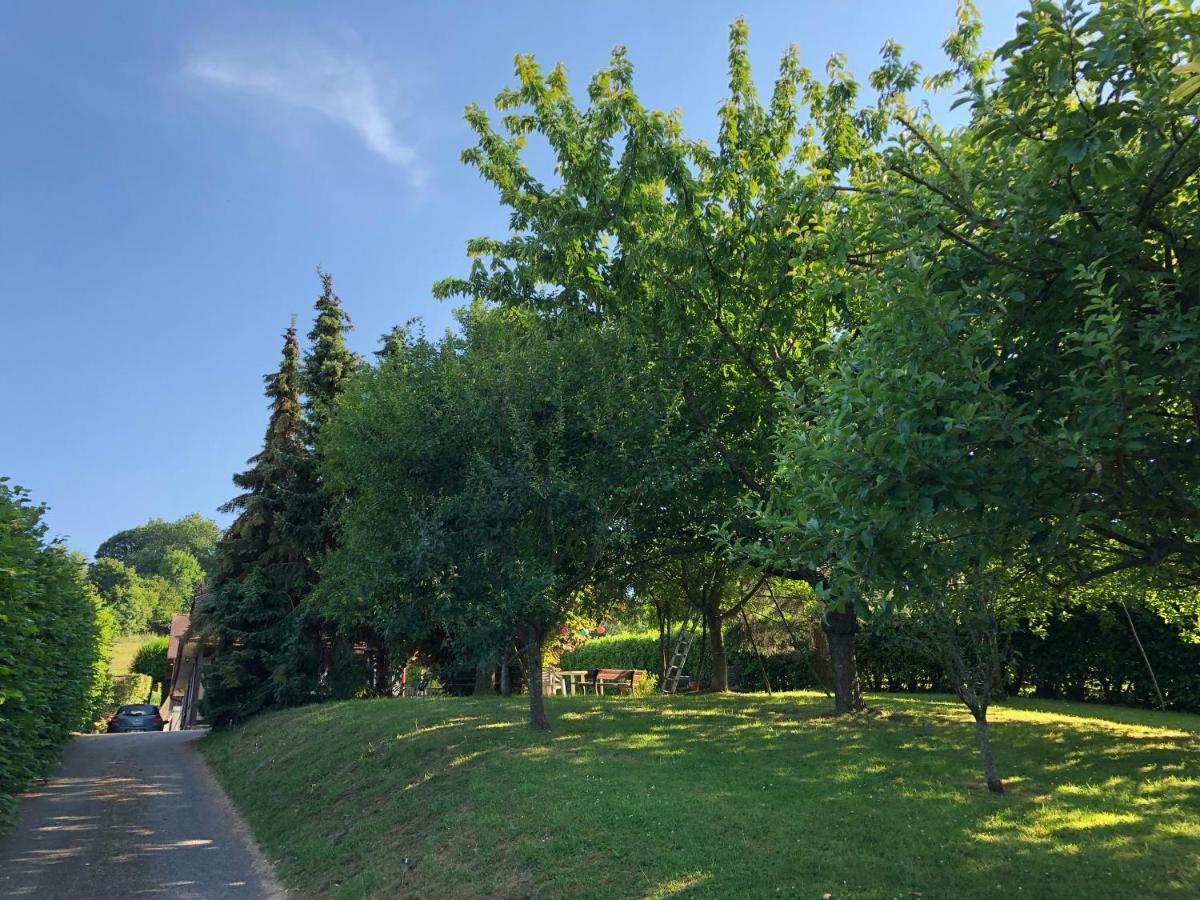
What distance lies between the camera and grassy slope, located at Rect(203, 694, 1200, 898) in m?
6.02

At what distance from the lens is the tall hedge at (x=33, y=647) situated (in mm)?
7320

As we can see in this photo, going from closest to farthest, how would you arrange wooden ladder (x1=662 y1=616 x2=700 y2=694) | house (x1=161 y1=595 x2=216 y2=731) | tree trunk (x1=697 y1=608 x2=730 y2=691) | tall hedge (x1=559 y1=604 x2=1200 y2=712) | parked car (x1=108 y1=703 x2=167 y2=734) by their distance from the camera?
tall hedge (x1=559 y1=604 x2=1200 y2=712)
tree trunk (x1=697 y1=608 x2=730 y2=691)
wooden ladder (x1=662 y1=616 x2=700 y2=694)
parked car (x1=108 y1=703 x2=167 y2=734)
house (x1=161 y1=595 x2=216 y2=731)

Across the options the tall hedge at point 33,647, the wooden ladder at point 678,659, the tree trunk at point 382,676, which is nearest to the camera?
the tall hedge at point 33,647

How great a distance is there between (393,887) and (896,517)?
611cm

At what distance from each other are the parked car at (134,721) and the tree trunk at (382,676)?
55.7 feet

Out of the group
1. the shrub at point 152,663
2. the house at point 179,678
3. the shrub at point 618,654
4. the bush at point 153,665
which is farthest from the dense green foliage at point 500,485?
the shrub at point 152,663

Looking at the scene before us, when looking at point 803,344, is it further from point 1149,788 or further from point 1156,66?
point 1156,66

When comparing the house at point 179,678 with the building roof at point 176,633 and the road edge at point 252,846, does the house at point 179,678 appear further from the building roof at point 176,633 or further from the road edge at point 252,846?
the road edge at point 252,846

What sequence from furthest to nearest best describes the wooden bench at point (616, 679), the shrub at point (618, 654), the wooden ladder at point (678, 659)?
the shrub at point (618, 654) → the wooden bench at point (616, 679) → the wooden ladder at point (678, 659)

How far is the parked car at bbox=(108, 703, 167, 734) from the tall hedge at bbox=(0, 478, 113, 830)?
68.3 ft

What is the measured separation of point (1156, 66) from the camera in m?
4.29

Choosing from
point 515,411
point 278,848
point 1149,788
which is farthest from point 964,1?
point 278,848

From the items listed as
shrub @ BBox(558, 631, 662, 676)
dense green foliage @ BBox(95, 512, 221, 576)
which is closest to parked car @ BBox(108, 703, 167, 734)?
shrub @ BBox(558, 631, 662, 676)

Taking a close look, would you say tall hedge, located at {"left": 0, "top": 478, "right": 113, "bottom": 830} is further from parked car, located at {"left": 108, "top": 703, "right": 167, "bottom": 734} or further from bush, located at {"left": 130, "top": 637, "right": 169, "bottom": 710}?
bush, located at {"left": 130, "top": 637, "right": 169, "bottom": 710}
